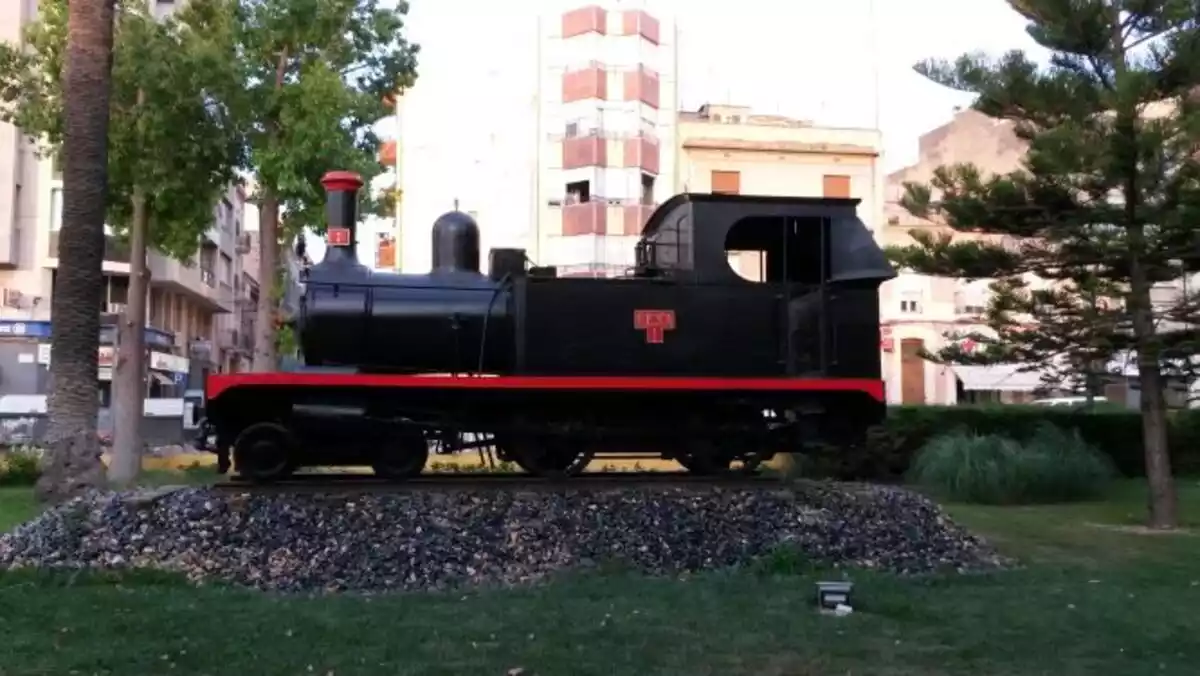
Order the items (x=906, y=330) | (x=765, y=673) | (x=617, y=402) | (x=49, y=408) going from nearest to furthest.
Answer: (x=765, y=673)
(x=617, y=402)
(x=49, y=408)
(x=906, y=330)

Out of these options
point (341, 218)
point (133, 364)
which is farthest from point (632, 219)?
point (341, 218)

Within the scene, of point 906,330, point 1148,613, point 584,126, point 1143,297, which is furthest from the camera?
point 906,330

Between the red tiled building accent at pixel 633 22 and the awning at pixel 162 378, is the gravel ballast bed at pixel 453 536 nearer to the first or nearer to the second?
the awning at pixel 162 378

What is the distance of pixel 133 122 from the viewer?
756 inches

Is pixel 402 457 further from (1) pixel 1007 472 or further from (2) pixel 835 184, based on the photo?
(2) pixel 835 184

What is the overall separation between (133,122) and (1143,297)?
1525 centimetres

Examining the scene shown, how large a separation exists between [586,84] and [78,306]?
32689 millimetres

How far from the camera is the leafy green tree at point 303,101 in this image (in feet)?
61.5

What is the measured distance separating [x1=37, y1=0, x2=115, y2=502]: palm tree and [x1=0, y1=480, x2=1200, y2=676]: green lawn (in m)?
4.52

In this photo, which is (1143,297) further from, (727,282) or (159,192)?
(159,192)

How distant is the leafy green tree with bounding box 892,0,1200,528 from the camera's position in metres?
12.8

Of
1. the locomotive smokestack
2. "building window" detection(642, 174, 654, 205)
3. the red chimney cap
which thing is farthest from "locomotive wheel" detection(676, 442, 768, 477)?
"building window" detection(642, 174, 654, 205)

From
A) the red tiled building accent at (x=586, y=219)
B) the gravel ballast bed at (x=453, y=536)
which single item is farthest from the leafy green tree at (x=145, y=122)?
the red tiled building accent at (x=586, y=219)

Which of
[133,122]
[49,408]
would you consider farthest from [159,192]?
[49,408]
